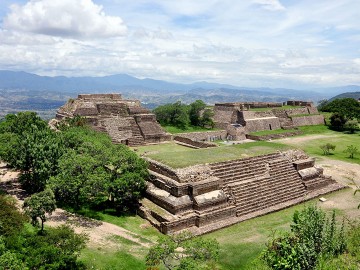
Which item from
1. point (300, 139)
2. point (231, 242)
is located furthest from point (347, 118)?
point (231, 242)

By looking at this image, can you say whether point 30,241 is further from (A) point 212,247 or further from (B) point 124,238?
(A) point 212,247

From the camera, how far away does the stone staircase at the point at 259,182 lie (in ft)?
58.3

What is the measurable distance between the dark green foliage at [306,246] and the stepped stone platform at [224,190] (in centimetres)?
483

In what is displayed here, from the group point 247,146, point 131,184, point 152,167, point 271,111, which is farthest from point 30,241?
point 271,111

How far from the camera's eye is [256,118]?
1697 inches

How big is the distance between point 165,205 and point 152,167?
3263 millimetres

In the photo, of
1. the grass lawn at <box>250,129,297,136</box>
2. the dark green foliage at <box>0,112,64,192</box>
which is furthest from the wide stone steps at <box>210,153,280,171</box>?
the grass lawn at <box>250,129,297,136</box>

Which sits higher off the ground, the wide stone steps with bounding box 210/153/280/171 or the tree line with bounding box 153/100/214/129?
→ the tree line with bounding box 153/100/214/129

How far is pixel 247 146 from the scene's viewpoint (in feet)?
78.0

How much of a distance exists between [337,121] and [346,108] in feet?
18.1

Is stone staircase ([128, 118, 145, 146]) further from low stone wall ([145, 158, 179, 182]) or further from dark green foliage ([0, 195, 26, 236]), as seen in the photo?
dark green foliage ([0, 195, 26, 236])

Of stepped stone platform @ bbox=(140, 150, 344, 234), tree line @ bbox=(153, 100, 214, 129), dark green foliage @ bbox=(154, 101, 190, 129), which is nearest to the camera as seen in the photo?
stepped stone platform @ bbox=(140, 150, 344, 234)

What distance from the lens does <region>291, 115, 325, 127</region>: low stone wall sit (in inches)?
1823

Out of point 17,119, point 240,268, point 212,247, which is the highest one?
point 17,119
